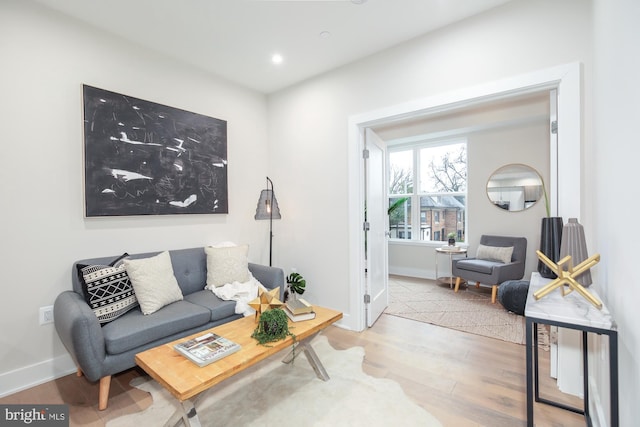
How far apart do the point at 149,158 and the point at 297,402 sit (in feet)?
7.89

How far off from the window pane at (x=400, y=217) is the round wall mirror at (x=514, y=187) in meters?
1.49

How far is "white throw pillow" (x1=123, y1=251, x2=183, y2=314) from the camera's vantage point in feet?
7.29

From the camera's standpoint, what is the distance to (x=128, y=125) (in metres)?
2.58

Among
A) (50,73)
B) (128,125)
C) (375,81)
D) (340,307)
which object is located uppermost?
(375,81)

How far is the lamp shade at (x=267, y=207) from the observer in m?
3.40

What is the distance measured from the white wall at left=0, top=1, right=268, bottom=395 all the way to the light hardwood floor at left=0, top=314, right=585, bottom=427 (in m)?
0.45

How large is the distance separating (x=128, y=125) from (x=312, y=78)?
194 centimetres

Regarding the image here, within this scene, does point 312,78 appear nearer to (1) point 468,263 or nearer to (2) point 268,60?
(2) point 268,60

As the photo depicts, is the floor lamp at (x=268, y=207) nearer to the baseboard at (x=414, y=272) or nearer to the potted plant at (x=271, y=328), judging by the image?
the potted plant at (x=271, y=328)

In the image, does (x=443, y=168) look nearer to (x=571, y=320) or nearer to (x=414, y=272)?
(x=414, y=272)

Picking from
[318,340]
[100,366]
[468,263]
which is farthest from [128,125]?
[468,263]

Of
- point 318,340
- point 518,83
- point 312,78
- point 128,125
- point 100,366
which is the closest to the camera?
point 100,366

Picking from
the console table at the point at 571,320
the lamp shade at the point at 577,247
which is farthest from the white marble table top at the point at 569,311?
the lamp shade at the point at 577,247

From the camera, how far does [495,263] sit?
13.5ft
